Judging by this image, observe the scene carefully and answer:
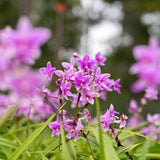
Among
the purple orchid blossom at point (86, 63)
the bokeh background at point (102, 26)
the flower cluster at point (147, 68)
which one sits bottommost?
the flower cluster at point (147, 68)

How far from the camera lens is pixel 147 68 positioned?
2.00 ft

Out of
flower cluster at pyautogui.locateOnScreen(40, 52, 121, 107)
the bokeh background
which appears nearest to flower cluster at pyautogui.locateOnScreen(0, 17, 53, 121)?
flower cluster at pyautogui.locateOnScreen(40, 52, 121, 107)

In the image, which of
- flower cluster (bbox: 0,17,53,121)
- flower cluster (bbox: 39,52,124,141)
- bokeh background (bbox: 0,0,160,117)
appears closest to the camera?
flower cluster (bbox: 0,17,53,121)

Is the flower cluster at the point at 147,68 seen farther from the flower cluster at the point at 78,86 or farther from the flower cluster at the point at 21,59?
the flower cluster at the point at 78,86

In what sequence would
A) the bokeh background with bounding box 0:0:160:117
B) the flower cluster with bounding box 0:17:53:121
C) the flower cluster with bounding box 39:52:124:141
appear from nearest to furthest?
1. the flower cluster with bounding box 0:17:53:121
2. the flower cluster with bounding box 39:52:124:141
3. the bokeh background with bounding box 0:0:160:117

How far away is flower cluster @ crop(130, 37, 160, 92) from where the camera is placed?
1.92 feet

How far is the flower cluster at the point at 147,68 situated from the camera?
1.92ft

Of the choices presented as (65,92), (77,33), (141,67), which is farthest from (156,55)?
(77,33)

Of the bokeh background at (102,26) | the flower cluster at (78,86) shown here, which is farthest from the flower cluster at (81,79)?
the bokeh background at (102,26)

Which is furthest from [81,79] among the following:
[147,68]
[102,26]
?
[102,26]

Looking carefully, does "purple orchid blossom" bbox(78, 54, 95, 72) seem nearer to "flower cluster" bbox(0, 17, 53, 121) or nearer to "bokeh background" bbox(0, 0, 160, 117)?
"flower cluster" bbox(0, 17, 53, 121)

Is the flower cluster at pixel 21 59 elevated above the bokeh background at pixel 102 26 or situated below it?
below

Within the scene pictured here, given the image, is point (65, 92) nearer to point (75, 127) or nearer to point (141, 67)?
point (75, 127)

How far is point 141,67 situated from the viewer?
0.62 meters
